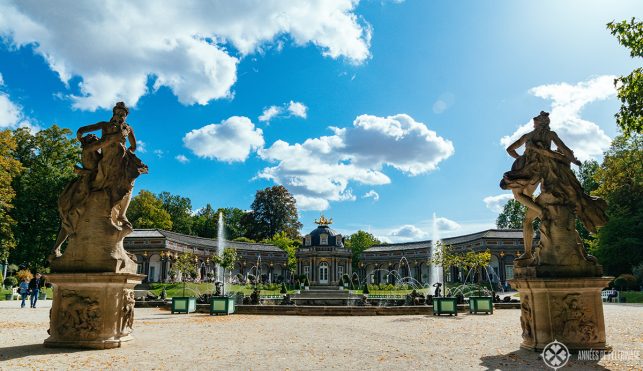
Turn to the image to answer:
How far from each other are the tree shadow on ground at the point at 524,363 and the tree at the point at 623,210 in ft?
113

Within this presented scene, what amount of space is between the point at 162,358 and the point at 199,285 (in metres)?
41.3

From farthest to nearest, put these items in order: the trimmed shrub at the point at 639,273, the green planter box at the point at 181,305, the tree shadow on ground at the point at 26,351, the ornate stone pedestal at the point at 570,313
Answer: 1. the trimmed shrub at the point at 639,273
2. the green planter box at the point at 181,305
3. the ornate stone pedestal at the point at 570,313
4. the tree shadow on ground at the point at 26,351

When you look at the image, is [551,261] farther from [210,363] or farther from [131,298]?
[131,298]

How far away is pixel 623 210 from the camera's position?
40094mm

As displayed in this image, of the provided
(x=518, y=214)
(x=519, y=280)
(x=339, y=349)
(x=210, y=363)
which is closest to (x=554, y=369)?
(x=519, y=280)

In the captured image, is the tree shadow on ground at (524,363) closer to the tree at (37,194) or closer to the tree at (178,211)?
the tree at (37,194)

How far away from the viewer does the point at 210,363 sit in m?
7.09

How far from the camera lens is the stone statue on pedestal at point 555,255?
7613 millimetres

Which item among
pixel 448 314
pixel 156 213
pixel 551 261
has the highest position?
pixel 156 213

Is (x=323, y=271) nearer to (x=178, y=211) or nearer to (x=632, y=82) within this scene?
(x=178, y=211)

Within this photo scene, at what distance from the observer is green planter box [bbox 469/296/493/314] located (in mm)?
20453

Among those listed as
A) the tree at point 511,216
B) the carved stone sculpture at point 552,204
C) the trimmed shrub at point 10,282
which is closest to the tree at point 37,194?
the trimmed shrub at point 10,282

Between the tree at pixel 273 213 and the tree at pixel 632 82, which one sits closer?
the tree at pixel 632 82

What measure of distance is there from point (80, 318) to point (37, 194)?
41329 millimetres
